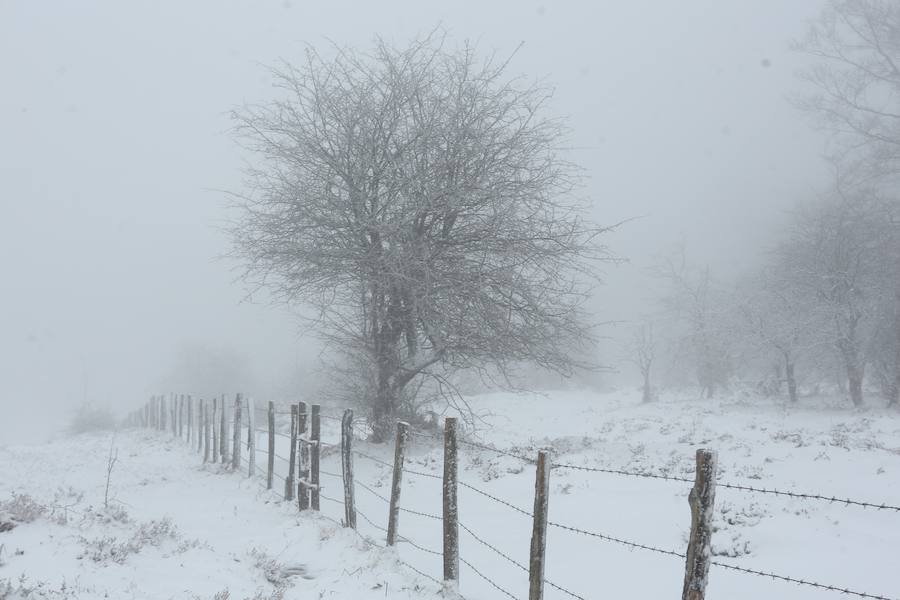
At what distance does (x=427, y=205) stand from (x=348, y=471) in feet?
18.8

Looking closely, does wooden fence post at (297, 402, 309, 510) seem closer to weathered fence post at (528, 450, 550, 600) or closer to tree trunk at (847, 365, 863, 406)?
weathered fence post at (528, 450, 550, 600)

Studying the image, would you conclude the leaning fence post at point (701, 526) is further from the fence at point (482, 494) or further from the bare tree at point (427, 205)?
the bare tree at point (427, 205)

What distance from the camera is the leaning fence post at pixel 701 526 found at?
3.86m

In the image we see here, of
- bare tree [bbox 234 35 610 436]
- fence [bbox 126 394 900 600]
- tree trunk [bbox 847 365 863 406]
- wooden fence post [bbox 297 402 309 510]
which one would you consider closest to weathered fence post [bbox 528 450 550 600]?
fence [bbox 126 394 900 600]

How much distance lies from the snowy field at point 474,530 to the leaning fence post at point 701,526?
2.97 metres

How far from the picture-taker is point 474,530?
902cm

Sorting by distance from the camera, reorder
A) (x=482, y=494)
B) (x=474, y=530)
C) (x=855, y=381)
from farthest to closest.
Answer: (x=855, y=381)
(x=482, y=494)
(x=474, y=530)

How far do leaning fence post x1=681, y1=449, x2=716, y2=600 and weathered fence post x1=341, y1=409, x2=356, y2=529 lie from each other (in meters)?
5.90

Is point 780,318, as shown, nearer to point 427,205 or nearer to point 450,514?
point 427,205

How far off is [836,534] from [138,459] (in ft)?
57.7

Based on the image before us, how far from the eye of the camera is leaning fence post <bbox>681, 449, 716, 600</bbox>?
3.86m

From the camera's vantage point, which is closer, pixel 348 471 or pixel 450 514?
pixel 450 514

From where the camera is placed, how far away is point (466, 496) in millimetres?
11102

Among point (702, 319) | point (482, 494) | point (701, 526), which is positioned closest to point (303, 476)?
point (482, 494)
